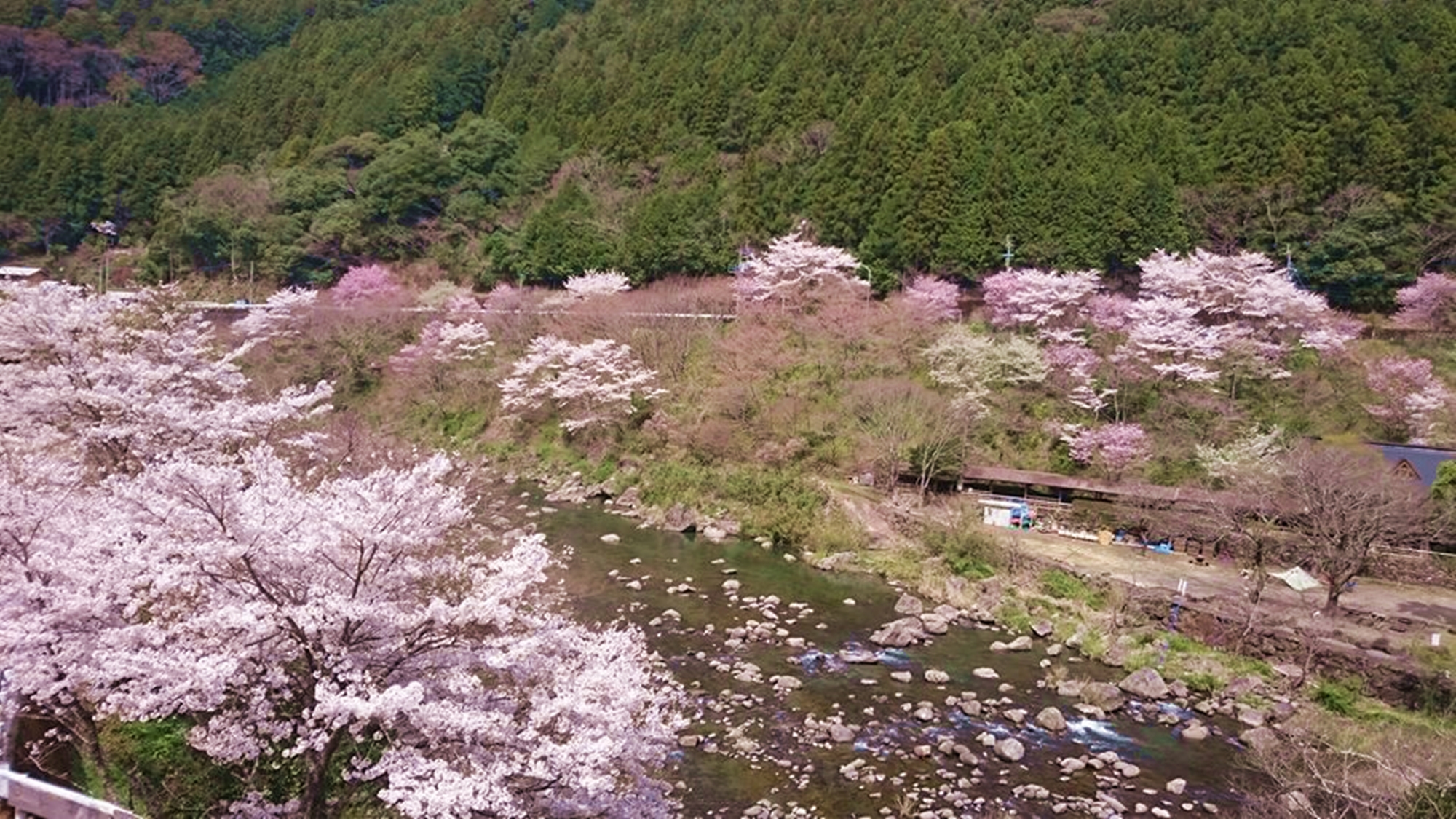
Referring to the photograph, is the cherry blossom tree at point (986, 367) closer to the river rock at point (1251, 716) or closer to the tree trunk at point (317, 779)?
the river rock at point (1251, 716)

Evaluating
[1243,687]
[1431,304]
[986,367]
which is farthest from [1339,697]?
[1431,304]

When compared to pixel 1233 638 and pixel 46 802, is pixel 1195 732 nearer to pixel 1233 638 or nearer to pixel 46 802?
pixel 1233 638

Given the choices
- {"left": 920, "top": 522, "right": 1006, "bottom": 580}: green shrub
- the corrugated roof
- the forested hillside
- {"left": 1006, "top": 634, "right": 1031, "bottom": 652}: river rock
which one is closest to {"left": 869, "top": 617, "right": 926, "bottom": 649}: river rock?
{"left": 1006, "top": 634, "right": 1031, "bottom": 652}: river rock

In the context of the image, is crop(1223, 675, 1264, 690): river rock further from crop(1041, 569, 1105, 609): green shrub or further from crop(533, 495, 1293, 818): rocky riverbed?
crop(1041, 569, 1105, 609): green shrub

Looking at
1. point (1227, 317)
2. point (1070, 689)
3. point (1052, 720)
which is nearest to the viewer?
point (1052, 720)

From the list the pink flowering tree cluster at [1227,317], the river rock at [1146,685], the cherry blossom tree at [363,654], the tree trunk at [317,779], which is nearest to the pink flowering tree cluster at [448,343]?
the pink flowering tree cluster at [1227,317]

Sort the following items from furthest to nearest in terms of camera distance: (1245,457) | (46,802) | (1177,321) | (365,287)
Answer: (365,287) → (1177,321) → (1245,457) → (46,802)

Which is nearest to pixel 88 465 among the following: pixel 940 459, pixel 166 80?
pixel 940 459

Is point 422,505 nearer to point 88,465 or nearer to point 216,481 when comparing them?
point 216,481
